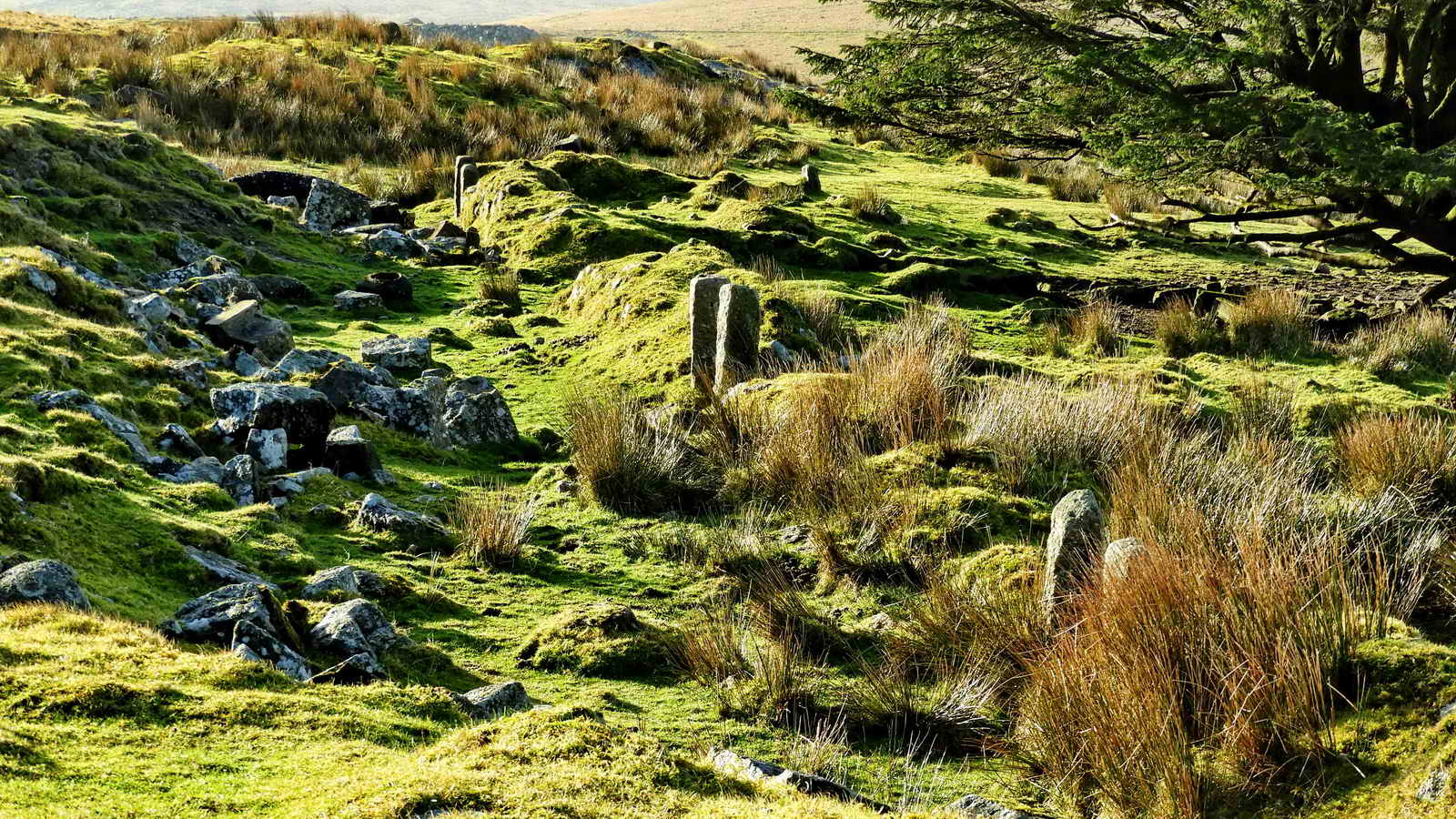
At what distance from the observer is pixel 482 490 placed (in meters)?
5.81

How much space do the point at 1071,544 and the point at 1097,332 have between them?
474 cm

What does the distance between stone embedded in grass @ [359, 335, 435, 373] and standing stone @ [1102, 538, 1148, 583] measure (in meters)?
5.47

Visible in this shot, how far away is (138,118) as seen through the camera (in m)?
14.7

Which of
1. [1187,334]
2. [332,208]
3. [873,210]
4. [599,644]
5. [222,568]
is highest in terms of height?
[873,210]

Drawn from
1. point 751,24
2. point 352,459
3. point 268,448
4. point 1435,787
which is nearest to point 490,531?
point 352,459

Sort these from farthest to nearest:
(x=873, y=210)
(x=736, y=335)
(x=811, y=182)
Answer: (x=811, y=182)
(x=873, y=210)
(x=736, y=335)

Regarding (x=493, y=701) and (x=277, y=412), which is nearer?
(x=493, y=701)

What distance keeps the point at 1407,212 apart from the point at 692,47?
24.7 metres

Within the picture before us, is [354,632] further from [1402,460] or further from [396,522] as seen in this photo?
[1402,460]

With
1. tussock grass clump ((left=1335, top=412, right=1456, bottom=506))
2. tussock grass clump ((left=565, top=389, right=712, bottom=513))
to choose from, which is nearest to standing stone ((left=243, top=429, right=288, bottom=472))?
tussock grass clump ((left=565, top=389, right=712, bottom=513))

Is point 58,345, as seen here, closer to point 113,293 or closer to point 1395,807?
point 113,293

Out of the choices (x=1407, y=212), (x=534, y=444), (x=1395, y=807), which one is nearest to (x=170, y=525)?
(x=534, y=444)

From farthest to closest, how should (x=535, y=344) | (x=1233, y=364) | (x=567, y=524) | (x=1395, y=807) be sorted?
(x=535, y=344) < (x=1233, y=364) < (x=567, y=524) < (x=1395, y=807)

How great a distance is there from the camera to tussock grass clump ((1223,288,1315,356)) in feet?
27.1
